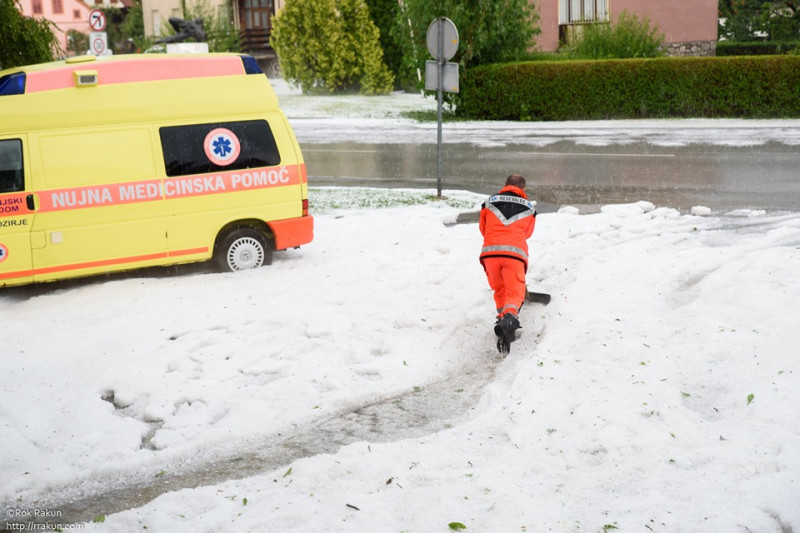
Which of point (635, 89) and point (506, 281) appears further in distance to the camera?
point (635, 89)

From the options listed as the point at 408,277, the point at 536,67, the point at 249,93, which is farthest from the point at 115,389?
the point at 536,67

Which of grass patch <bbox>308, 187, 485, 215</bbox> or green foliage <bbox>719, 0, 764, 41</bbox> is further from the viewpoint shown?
green foliage <bbox>719, 0, 764, 41</bbox>

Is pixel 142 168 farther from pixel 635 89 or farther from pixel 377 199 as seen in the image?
pixel 635 89

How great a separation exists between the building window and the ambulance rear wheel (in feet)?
103

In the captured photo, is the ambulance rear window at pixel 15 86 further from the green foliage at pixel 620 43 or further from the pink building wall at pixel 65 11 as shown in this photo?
the pink building wall at pixel 65 11

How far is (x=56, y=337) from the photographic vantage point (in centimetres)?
762

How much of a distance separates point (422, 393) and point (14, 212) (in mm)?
4699

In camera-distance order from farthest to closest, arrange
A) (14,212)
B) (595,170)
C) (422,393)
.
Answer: (595,170) → (14,212) → (422,393)

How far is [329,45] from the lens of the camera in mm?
35312

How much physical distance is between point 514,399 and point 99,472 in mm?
2747

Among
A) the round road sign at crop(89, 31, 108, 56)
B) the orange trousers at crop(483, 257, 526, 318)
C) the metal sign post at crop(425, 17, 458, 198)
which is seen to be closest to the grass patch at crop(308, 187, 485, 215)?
the metal sign post at crop(425, 17, 458, 198)

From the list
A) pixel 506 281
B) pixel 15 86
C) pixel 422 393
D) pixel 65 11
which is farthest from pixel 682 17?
pixel 65 11

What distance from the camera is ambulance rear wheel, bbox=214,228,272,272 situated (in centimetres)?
960

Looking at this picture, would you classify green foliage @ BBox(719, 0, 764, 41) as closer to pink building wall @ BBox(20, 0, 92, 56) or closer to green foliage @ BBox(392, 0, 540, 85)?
green foliage @ BBox(392, 0, 540, 85)
